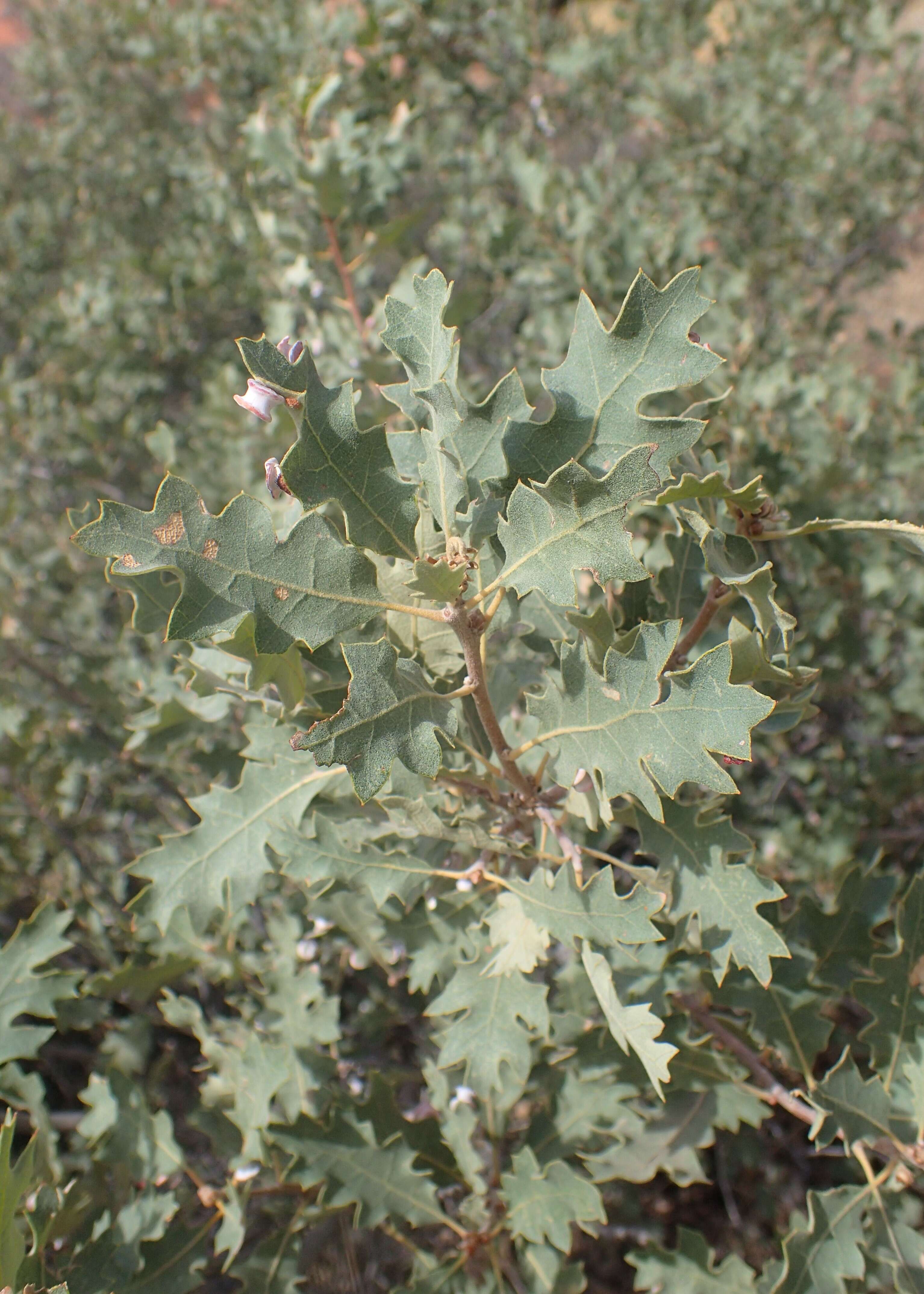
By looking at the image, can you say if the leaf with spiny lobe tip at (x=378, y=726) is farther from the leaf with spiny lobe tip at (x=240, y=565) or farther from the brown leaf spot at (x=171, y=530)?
the brown leaf spot at (x=171, y=530)

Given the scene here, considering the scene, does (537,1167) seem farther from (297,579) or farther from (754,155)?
(754,155)

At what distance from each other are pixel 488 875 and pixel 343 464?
742 millimetres

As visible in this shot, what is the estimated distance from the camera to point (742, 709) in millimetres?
1041

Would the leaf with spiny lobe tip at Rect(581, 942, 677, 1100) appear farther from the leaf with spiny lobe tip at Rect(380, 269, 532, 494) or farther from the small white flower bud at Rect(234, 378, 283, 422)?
the small white flower bud at Rect(234, 378, 283, 422)

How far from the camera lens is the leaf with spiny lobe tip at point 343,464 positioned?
102cm

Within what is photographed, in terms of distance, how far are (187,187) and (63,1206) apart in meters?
5.62

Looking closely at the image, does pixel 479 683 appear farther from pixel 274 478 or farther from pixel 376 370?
pixel 376 370

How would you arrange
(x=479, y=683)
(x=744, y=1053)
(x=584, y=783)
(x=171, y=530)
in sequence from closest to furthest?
(x=171, y=530), (x=479, y=683), (x=584, y=783), (x=744, y=1053)

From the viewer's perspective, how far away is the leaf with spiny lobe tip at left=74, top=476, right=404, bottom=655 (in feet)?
3.24

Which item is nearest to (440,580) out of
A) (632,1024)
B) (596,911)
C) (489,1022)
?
(596,911)

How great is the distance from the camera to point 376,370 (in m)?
2.59

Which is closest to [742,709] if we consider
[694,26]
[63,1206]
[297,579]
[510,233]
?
[297,579]

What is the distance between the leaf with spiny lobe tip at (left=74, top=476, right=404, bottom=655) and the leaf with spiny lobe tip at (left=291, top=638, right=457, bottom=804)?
6 cm

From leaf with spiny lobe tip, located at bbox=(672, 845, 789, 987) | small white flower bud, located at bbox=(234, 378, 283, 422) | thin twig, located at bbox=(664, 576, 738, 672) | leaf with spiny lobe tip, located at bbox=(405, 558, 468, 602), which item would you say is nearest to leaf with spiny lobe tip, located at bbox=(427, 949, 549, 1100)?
leaf with spiny lobe tip, located at bbox=(672, 845, 789, 987)
